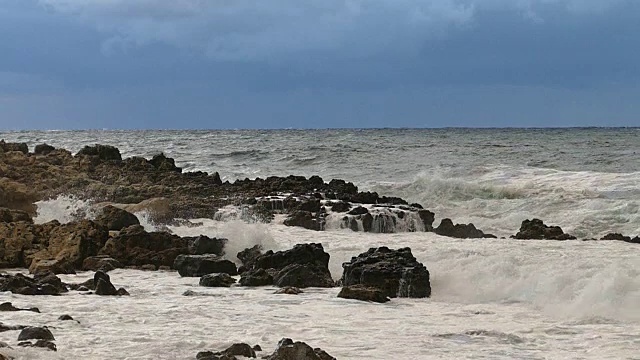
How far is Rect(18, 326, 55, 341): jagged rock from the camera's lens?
22.4ft

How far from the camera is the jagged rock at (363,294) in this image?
9.57 metres

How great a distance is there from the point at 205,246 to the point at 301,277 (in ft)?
9.44

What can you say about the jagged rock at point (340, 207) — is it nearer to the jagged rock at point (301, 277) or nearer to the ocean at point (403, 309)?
the ocean at point (403, 309)

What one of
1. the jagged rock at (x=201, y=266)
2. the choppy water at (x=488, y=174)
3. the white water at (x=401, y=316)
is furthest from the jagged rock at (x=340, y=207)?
the jagged rock at (x=201, y=266)

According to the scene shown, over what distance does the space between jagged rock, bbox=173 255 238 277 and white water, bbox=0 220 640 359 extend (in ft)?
0.75

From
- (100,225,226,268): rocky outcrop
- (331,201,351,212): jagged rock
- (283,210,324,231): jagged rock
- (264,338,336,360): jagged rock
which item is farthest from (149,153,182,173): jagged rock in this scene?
(264,338,336,360): jagged rock

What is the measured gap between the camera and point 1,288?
958 cm

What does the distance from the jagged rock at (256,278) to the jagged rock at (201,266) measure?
899 mm

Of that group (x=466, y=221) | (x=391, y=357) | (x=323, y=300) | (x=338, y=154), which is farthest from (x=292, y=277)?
(x=338, y=154)

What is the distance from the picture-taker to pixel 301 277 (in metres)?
10.6

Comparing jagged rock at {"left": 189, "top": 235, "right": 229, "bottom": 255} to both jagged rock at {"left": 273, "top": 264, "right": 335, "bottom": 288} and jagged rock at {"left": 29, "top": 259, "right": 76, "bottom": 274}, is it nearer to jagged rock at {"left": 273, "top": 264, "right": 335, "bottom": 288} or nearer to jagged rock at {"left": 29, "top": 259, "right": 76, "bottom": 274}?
jagged rock at {"left": 29, "top": 259, "right": 76, "bottom": 274}

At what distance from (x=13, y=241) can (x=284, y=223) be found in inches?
264

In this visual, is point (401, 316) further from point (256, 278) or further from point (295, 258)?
point (295, 258)

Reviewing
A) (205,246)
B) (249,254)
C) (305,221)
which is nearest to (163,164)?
(305,221)
